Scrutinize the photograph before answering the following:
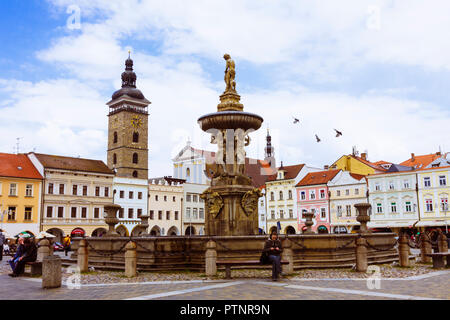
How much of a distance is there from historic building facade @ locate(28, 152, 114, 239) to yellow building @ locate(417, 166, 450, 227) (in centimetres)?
3638

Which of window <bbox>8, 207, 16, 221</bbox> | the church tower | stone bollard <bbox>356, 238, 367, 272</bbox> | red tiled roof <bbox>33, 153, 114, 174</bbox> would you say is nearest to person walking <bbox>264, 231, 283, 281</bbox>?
stone bollard <bbox>356, 238, 367, 272</bbox>

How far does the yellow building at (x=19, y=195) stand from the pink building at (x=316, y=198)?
31.4 metres

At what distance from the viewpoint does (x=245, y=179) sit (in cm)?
1766

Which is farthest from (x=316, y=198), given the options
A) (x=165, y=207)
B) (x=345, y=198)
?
(x=165, y=207)

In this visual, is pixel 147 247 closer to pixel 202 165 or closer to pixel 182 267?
pixel 182 267

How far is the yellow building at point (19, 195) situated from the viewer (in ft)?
159

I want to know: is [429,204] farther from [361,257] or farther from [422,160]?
[361,257]

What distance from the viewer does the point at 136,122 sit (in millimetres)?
80812

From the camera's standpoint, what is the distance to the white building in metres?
59.4

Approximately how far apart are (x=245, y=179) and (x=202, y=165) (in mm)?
64457

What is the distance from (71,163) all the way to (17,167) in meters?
6.64
